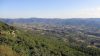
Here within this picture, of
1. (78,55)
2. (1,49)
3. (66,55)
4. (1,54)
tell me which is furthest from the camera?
(78,55)

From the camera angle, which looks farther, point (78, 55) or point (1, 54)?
point (78, 55)

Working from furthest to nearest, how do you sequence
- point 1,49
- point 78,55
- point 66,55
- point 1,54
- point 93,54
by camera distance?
1. point 93,54
2. point 78,55
3. point 66,55
4. point 1,49
5. point 1,54

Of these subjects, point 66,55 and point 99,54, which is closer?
point 66,55

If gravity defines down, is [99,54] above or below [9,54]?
below

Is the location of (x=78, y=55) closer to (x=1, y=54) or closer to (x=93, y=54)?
(x=93, y=54)

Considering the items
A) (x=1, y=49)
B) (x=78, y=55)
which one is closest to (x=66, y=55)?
(x=78, y=55)

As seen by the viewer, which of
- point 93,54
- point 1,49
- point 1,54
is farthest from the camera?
point 93,54

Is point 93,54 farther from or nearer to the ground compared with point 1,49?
nearer to the ground

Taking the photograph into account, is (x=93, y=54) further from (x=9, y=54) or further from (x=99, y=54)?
(x=9, y=54)

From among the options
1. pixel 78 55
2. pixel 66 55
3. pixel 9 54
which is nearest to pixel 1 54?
pixel 9 54

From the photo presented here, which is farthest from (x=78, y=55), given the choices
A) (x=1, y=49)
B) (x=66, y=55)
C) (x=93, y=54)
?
(x=1, y=49)
